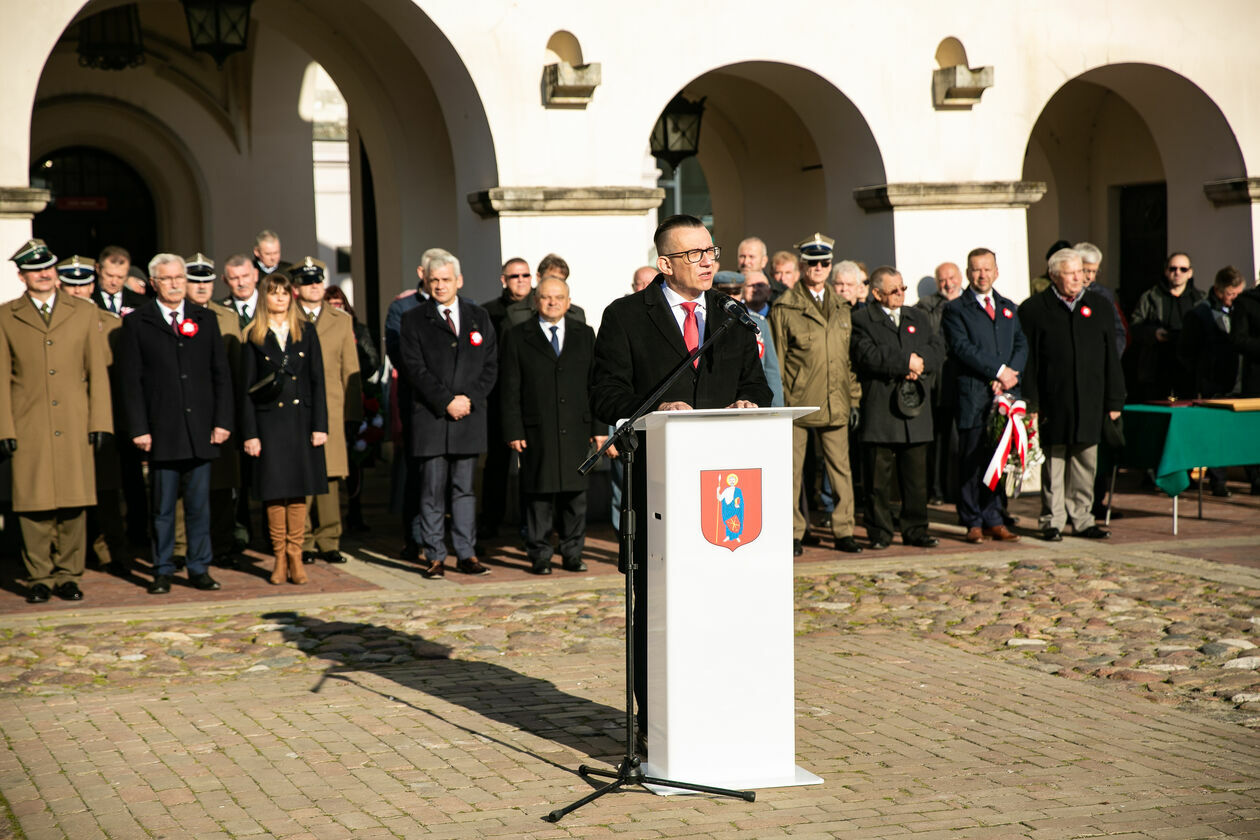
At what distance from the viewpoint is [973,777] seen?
5230mm

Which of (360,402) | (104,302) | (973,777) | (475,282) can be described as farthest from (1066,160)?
(973,777)

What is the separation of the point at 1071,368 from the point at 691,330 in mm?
5843

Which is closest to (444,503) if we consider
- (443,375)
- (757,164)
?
(443,375)

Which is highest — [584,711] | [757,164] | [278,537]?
[757,164]

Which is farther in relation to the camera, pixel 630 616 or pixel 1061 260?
pixel 1061 260

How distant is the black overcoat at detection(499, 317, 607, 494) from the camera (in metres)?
9.68

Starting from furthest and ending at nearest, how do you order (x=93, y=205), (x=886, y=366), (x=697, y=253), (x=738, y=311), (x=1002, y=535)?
1. (x=93, y=205)
2. (x=1002, y=535)
3. (x=886, y=366)
4. (x=697, y=253)
5. (x=738, y=311)

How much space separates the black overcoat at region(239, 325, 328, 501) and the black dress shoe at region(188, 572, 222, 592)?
23.5 inches

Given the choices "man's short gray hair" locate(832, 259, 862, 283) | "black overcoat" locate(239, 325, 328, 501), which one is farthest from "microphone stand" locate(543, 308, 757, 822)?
"man's short gray hair" locate(832, 259, 862, 283)

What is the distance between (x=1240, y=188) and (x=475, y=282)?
7151 mm

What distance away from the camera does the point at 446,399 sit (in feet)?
31.2

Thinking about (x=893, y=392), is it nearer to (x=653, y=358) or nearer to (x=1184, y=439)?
(x=1184, y=439)

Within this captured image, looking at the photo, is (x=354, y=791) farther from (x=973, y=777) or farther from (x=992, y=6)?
(x=992, y=6)

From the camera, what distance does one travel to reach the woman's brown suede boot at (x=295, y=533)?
30.9 feet
